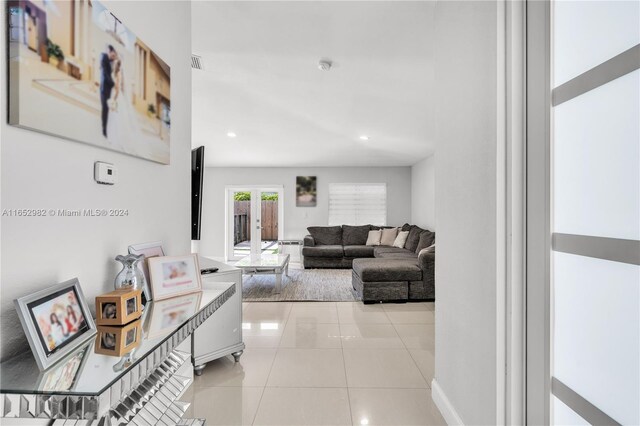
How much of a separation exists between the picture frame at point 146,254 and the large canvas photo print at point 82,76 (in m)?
0.43

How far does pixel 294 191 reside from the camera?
7.99 m

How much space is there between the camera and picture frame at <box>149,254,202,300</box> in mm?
1355

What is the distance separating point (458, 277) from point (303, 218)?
253 inches

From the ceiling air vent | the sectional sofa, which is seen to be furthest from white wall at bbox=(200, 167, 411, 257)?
the ceiling air vent

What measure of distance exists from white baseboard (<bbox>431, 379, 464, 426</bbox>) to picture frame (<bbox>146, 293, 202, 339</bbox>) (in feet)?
5.05

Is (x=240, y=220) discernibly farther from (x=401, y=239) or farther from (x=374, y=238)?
(x=401, y=239)

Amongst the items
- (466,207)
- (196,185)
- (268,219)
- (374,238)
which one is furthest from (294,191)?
(466,207)

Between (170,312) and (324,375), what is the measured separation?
154 cm

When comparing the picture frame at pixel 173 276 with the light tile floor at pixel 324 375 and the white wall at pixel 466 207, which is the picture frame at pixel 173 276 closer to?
the light tile floor at pixel 324 375

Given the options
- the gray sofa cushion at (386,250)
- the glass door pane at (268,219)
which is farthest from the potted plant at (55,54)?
the glass door pane at (268,219)

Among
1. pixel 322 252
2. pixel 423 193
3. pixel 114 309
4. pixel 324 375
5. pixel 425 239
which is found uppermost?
pixel 423 193

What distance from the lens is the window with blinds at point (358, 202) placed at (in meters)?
8.02

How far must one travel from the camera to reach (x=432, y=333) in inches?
124

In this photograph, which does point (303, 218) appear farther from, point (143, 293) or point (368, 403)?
point (143, 293)
